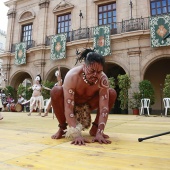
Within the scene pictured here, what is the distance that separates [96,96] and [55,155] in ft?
3.16

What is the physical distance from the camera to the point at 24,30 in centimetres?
1675

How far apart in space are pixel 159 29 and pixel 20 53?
10.8 metres

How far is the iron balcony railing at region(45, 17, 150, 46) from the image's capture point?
11.4 meters

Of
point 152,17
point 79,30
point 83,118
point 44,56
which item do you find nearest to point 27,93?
point 44,56

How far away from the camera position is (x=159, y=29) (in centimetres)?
1044

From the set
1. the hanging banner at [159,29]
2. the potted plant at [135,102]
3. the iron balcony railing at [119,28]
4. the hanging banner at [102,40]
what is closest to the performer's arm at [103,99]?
the potted plant at [135,102]

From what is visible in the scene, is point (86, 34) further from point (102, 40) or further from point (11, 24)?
point (11, 24)

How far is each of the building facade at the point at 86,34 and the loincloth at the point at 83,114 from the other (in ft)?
29.5

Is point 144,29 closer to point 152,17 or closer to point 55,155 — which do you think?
point 152,17

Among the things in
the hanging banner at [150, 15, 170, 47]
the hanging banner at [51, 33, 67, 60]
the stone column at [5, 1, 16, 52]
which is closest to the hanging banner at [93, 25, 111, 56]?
the hanging banner at [51, 33, 67, 60]

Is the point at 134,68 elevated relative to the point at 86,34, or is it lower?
lower

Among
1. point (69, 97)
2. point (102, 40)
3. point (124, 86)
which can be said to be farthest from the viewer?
point (102, 40)

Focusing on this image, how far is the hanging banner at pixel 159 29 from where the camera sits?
1037cm

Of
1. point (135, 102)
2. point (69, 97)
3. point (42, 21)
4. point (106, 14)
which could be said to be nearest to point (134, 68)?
point (135, 102)
